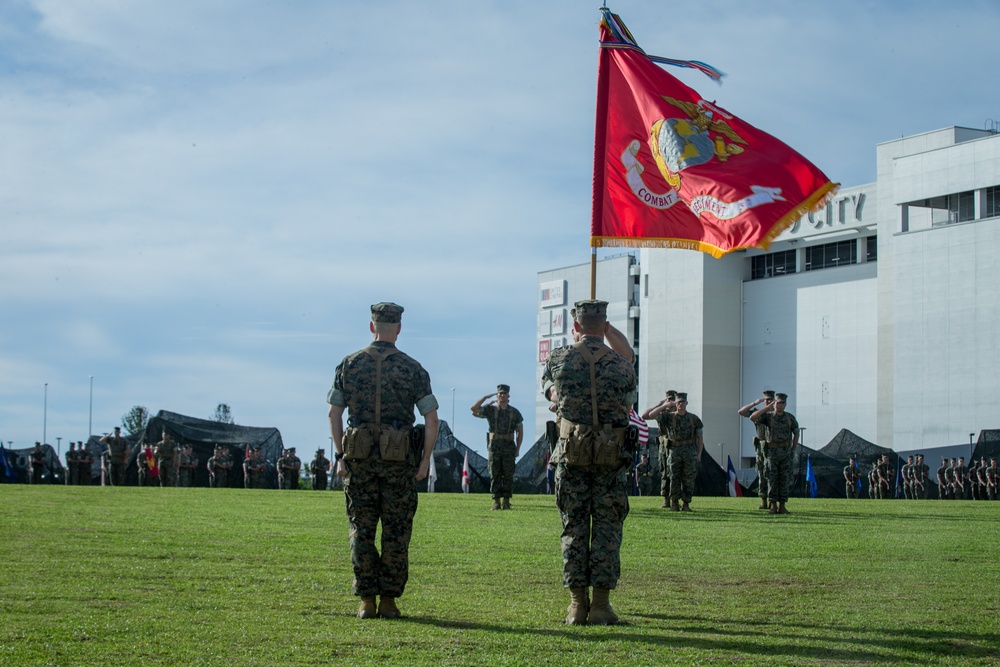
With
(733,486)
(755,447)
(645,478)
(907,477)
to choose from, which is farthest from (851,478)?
(755,447)

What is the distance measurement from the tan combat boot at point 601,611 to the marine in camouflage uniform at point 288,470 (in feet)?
125

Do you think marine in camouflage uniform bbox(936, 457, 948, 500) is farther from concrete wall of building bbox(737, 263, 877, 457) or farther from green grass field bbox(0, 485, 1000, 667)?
green grass field bbox(0, 485, 1000, 667)

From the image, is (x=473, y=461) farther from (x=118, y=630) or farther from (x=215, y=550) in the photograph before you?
(x=118, y=630)

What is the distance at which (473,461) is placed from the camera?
4425 cm

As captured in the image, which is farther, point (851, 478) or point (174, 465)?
point (851, 478)

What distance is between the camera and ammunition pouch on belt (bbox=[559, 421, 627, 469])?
8.66m

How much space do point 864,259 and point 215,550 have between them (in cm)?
6504

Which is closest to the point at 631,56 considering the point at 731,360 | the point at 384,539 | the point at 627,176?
the point at 627,176

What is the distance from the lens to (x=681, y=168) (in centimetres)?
1330

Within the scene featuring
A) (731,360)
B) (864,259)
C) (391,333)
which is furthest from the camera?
(731,360)

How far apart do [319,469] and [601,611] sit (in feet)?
131

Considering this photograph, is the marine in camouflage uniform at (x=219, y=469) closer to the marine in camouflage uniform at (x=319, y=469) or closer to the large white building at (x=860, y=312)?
the marine in camouflage uniform at (x=319, y=469)

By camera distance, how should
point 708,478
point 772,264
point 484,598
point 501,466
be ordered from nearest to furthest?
point 484,598, point 501,466, point 708,478, point 772,264

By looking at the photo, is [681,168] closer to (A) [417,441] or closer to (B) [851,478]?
(A) [417,441]
